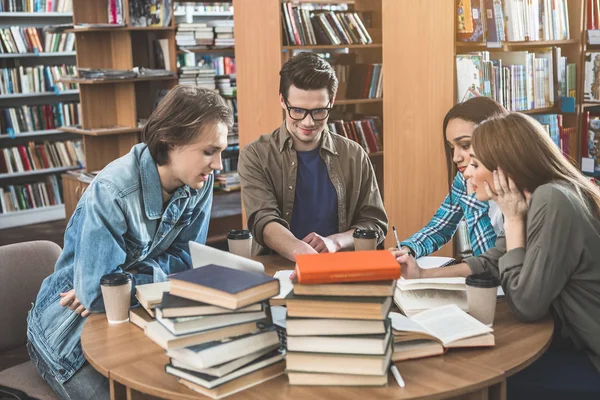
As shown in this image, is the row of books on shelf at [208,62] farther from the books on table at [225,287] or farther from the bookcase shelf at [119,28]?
the books on table at [225,287]

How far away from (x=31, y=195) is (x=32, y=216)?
20 centimetres

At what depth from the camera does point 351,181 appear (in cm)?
261

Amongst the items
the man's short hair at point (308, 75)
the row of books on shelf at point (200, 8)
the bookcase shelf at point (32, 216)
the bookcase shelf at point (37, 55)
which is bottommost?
the bookcase shelf at point (32, 216)

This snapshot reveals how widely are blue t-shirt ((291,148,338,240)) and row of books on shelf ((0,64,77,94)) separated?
4.44m

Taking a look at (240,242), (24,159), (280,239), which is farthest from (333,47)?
(24,159)

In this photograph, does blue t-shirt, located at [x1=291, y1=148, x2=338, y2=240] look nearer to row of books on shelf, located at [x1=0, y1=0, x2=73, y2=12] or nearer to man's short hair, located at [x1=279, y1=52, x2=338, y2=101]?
man's short hair, located at [x1=279, y1=52, x2=338, y2=101]

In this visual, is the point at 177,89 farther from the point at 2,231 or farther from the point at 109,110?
the point at 2,231

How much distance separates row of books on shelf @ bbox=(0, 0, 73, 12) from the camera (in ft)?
21.1

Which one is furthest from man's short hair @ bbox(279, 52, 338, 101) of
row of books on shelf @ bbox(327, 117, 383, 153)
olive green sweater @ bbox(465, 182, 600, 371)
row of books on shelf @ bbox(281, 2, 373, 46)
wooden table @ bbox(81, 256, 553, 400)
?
row of books on shelf @ bbox(327, 117, 383, 153)

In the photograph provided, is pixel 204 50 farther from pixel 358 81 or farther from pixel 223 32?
pixel 358 81

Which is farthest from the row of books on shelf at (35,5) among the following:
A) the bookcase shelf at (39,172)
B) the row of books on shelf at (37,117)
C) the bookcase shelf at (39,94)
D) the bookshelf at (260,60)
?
the bookshelf at (260,60)

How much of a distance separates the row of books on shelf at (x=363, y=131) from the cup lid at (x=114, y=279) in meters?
3.00

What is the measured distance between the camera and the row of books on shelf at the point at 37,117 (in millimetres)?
6500

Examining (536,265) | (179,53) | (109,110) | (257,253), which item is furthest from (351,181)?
(179,53)
